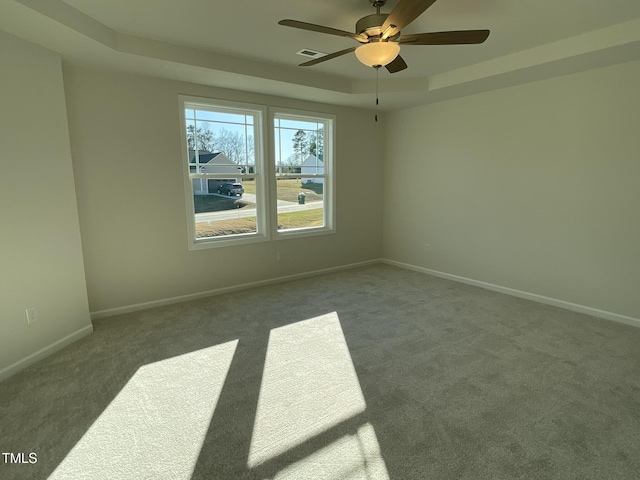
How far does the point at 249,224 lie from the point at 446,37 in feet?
10.3

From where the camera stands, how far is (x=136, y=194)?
11.8 ft

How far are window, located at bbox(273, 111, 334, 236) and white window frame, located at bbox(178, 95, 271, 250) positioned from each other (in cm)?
19

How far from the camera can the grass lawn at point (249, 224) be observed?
419 cm

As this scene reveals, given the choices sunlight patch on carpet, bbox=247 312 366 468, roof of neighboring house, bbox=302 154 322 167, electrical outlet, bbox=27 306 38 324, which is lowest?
sunlight patch on carpet, bbox=247 312 366 468

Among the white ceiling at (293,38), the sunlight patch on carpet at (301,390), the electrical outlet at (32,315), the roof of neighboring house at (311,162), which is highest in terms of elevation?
the white ceiling at (293,38)

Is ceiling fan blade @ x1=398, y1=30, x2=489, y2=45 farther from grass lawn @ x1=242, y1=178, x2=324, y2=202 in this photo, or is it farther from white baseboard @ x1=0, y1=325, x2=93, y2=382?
white baseboard @ x1=0, y1=325, x2=93, y2=382

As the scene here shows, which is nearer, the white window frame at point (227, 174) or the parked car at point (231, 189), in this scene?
the white window frame at point (227, 174)

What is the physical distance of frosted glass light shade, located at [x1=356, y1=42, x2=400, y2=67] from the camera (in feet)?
7.32

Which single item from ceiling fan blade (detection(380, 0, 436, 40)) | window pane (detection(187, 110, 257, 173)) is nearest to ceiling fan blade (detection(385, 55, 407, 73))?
ceiling fan blade (detection(380, 0, 436, 40))

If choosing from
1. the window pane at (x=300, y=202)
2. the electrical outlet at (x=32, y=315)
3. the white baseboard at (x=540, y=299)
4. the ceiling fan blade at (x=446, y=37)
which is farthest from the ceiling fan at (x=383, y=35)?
the white baseboard at (x=540, y=299)

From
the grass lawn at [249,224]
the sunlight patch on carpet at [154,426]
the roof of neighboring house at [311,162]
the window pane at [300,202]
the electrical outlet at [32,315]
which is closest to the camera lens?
the sunlight patch on carpet at [154,426]

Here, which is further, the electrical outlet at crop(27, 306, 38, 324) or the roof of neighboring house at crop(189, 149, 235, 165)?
the roof of neighboring house at crop(189, 149, 235, 165)

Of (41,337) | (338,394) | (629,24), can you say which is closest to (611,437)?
(338,394)

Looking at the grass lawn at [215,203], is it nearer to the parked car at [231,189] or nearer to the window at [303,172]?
the parked car at [231,189]
